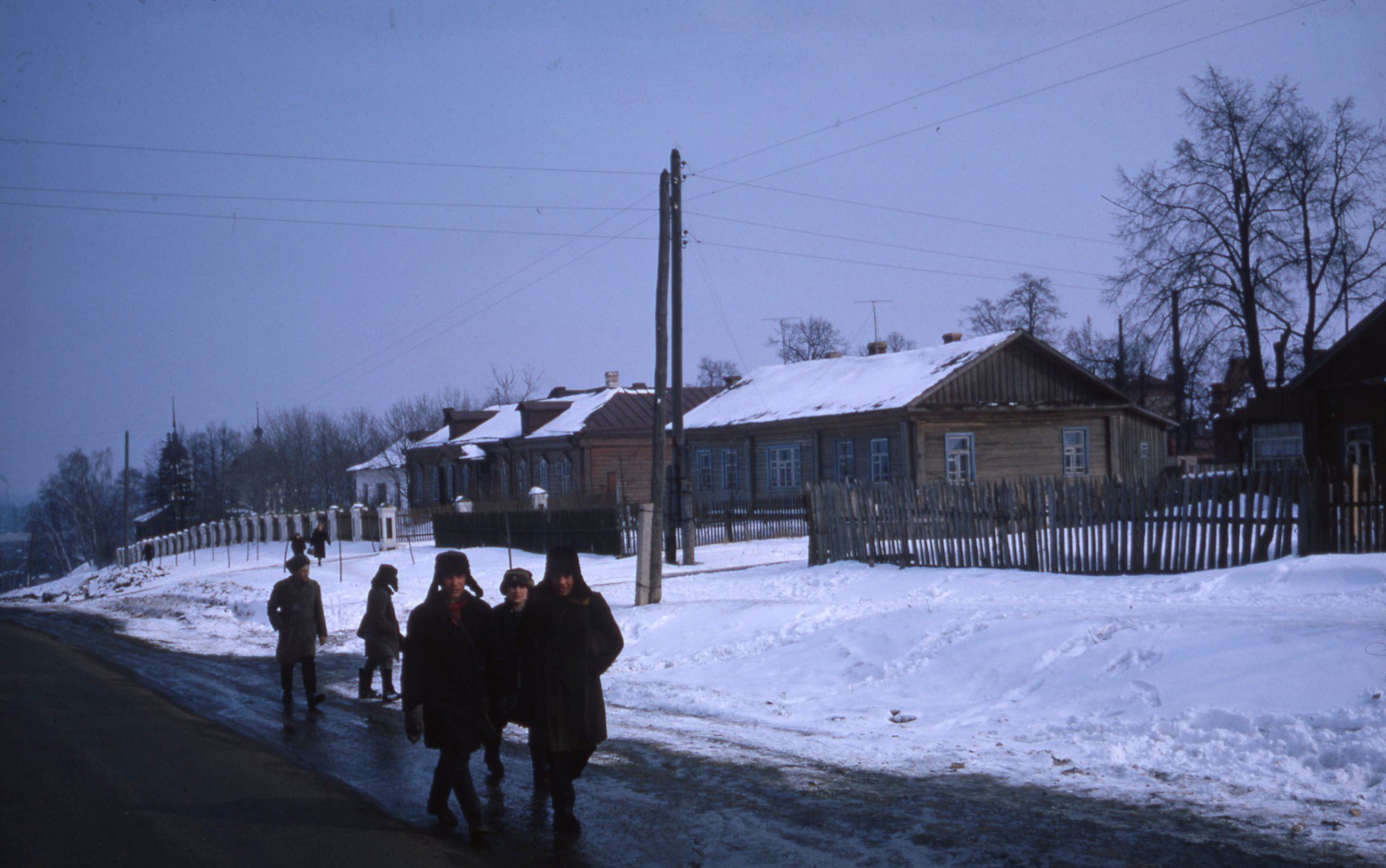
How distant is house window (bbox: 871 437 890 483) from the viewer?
32750 mm

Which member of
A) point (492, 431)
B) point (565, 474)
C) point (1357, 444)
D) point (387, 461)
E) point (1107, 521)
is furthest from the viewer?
point (387, 461)

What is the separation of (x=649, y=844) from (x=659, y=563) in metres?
11.2

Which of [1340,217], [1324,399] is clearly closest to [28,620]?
[1324,399]

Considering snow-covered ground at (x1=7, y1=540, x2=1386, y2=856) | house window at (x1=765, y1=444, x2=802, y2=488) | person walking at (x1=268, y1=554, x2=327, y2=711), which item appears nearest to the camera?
snow-covered ground at (x1=7, y1=540, x2=1386, y2=856)

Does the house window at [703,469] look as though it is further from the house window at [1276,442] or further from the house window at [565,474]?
→ the house window at [1276,442]

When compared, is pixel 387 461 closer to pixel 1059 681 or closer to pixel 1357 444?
pixel 1357 444

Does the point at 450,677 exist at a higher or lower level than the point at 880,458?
lower

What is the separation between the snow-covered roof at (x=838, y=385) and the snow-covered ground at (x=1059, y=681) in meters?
15.5

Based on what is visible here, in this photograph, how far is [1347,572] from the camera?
41.7ft

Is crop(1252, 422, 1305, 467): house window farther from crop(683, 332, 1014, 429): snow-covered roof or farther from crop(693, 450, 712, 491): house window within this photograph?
crop(693, 450, 712, 491): house window

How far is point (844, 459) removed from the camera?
34344mm

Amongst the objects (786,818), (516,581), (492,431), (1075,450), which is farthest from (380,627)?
(492,431)

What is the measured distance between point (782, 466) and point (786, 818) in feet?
99.4

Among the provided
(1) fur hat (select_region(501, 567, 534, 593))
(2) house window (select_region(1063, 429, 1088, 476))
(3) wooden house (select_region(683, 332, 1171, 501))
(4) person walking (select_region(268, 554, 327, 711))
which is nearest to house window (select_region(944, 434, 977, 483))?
(3) wooden house (select_region(683, 332, 1171, 501))
